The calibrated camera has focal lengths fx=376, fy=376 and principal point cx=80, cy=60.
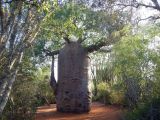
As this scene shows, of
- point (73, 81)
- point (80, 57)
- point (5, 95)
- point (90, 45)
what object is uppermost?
point (90, 45)

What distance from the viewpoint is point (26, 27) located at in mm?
6535

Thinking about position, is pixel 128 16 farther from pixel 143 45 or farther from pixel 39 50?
pixel 39 50

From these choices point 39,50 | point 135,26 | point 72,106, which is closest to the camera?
point 135,26

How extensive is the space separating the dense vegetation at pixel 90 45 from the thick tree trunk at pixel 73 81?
53cm

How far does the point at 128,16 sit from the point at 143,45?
6.35 feet

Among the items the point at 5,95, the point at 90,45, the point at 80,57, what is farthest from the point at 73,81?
the point at 5,95

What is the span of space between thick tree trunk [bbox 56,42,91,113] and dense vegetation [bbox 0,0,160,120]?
0.53m

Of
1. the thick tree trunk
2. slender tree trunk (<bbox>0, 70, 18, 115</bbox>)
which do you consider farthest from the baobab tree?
slender tree trunk (<bbox>0, 70, 18, 115</bbox>)

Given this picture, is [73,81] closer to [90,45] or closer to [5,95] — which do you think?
[90,45]

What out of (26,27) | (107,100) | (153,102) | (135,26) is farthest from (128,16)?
(26,27)

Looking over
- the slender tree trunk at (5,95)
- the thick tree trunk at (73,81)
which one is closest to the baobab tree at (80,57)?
the thick tree trunk at (73,81)

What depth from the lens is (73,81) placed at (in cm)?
1464

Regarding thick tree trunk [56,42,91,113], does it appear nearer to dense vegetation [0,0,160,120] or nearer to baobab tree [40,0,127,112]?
baobab tree [40,0,127,112]

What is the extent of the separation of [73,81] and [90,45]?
1.71m
